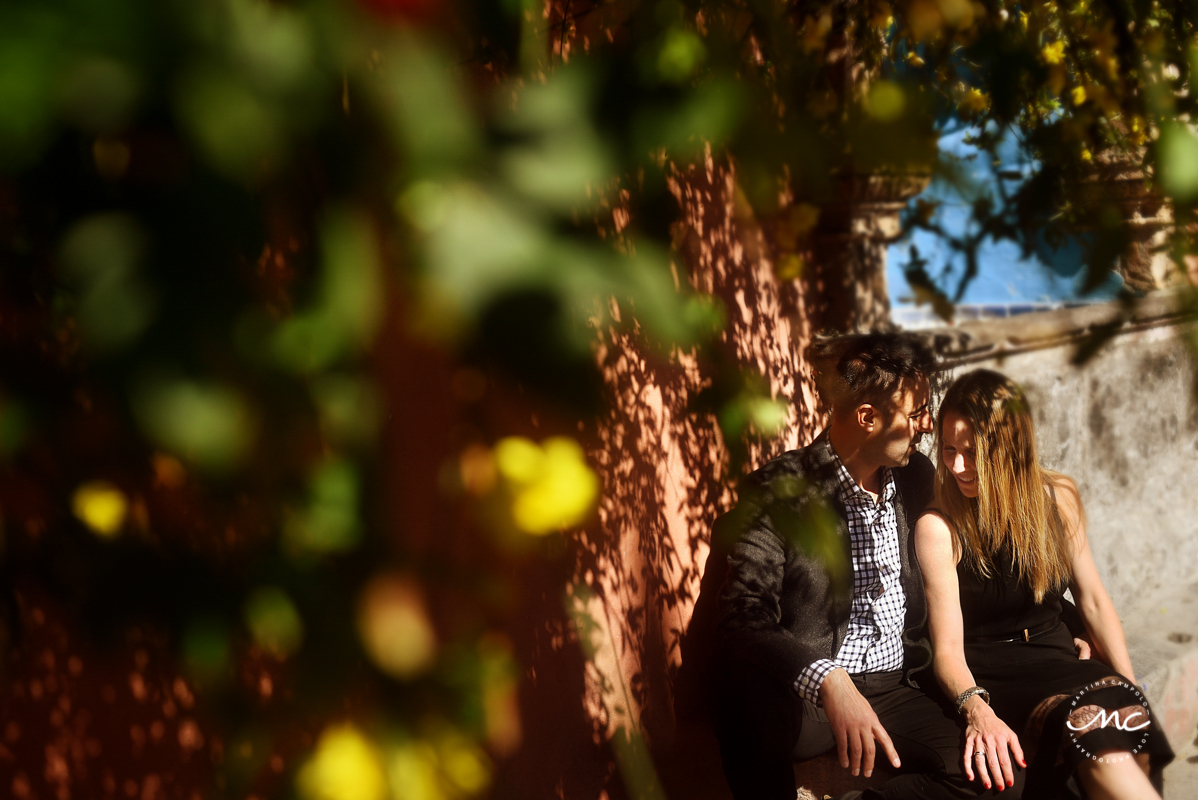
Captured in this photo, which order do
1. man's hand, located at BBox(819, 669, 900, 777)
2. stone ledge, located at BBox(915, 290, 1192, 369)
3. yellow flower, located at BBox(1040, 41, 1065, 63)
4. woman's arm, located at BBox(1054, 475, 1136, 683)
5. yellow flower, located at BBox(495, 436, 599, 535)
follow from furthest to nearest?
stone ledge, located at BBox(915, 290, 1192, 369) < woman's arm, located at BBox(1054, 475, 1136, 683) < man's hand, located at BBox(819, 669, 900, 777) < yellow flower, located at BBox(1040, 41, 1065, 63) < yellow flower, located at BBox(495, 436, 599, 535)

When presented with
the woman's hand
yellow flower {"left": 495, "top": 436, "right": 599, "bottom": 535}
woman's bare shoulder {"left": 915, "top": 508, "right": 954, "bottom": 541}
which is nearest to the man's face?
woman's bare shoulder {"left": 915, "top": 508, "right": 954, "bottom": 541}

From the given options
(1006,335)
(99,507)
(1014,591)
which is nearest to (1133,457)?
(1006,335)

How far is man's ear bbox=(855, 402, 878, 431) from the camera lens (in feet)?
8.23

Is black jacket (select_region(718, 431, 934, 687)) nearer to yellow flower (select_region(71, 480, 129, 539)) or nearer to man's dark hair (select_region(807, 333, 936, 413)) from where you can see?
man's dark hair (select_region(807, 333, 936, 413))

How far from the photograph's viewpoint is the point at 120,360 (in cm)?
53

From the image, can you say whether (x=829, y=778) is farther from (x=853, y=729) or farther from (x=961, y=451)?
(x=961, y=451)

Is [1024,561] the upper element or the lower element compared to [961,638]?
upper

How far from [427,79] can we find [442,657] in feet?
1.69

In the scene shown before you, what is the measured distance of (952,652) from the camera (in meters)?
2.49

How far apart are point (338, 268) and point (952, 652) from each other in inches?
91.9

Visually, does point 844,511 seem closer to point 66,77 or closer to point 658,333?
point 658,333

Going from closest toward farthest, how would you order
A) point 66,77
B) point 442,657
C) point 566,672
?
point 66,77 < point 442,657 < point 566,672

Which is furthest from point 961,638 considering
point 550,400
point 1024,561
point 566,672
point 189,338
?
point 189,338

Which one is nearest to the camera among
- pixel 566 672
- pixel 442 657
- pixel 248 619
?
pixel 248 619
